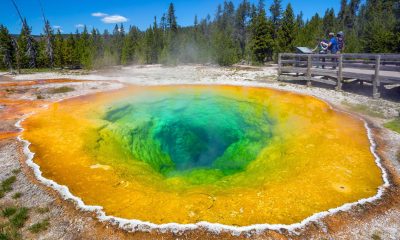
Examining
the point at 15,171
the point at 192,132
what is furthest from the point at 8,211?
the point at 192,132

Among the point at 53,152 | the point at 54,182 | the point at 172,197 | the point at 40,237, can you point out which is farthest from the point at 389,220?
the point at 53,152

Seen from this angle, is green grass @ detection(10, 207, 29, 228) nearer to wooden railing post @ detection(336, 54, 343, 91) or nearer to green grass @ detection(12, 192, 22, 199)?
green grass @ detection(12, 192, 22, 199)

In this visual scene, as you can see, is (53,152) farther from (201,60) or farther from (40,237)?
(201,60)

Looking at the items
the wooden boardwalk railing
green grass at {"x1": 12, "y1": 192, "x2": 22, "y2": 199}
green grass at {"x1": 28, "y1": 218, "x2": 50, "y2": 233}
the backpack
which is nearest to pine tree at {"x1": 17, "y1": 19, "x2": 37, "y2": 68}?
the wooden boardwalk railing

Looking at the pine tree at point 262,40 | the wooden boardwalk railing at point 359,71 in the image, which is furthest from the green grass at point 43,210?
the pine tree at point 262,40

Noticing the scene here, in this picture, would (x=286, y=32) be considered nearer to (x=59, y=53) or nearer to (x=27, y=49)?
(x=59, y=53)
